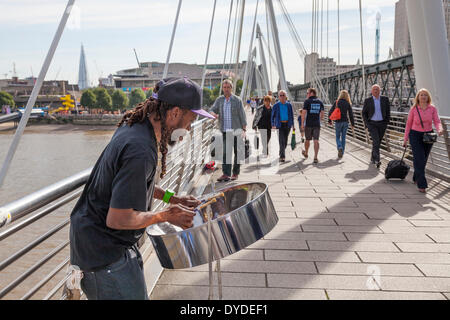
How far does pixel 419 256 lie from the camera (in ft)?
13.4

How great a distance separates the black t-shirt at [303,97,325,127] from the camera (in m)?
9.84

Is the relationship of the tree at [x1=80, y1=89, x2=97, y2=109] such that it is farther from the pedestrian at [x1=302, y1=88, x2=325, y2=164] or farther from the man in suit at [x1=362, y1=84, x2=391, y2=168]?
the man in suit at [x1=362, y1=84, x2=391, y2=168]

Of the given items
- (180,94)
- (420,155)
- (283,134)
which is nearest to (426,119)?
(420,155)

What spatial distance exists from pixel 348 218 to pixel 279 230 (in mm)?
995

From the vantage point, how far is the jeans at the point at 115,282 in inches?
69.9

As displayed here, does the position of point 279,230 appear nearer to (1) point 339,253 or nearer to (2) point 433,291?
(1) point 339,253

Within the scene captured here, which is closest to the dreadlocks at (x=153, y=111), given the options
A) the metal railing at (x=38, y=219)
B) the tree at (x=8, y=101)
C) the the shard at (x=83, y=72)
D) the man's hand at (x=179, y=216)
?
the man's hand at (x=179, y=216)

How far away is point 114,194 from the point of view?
1.58 metres

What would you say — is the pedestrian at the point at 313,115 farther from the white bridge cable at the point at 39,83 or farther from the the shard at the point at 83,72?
the the shard at the point at 83,72

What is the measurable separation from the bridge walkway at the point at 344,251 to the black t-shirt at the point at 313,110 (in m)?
2.82

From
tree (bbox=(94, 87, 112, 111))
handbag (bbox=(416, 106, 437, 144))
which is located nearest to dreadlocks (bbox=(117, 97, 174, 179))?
handbag (bbox=(416, 106, 437, 144))

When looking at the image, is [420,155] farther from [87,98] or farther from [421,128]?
[87,98]

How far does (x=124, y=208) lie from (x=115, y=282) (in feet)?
1.25

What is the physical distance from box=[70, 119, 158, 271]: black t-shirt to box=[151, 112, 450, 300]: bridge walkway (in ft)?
5.28
